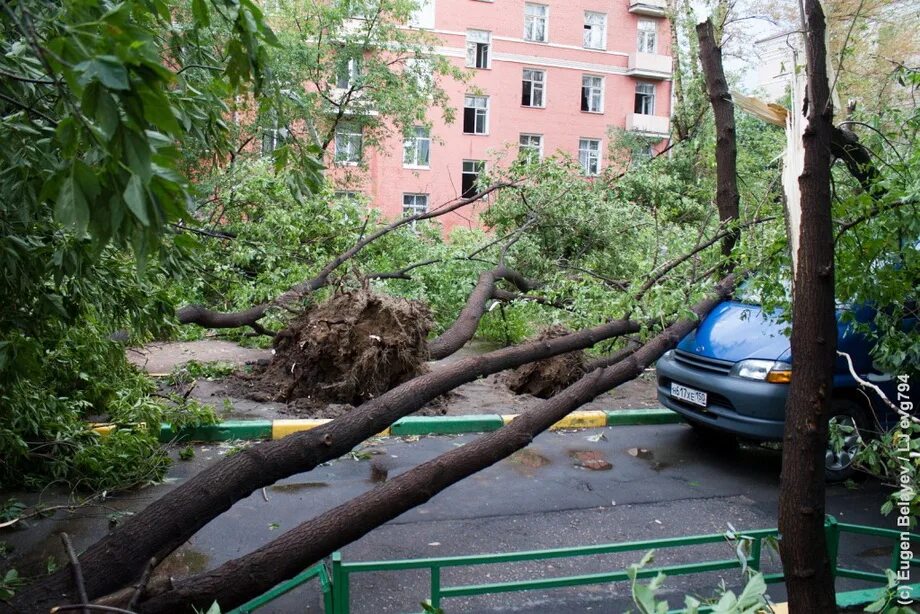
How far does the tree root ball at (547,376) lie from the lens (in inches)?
351

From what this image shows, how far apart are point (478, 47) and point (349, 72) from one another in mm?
14999

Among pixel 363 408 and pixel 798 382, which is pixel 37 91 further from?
pixel 798 382

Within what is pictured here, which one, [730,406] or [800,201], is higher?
[800,201]

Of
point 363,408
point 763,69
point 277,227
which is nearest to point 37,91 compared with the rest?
point 363,408

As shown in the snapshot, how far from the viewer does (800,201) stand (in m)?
2.49

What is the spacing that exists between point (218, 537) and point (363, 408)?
200cm

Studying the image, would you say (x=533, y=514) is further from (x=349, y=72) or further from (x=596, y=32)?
(x=596, y=32)

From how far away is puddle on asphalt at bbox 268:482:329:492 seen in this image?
5867mm

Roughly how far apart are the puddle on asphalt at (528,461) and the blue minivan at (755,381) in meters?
1.39

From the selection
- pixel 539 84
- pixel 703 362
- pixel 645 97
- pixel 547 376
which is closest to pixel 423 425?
pixel 547 376

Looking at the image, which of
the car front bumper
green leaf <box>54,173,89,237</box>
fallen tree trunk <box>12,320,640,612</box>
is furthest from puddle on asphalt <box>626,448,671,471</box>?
green leaf <box>54,173,89,237</box>

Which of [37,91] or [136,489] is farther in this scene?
[136,489]

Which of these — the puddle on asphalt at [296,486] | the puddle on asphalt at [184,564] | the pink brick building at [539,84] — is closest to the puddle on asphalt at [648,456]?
the puddle on asphalt at [296,486]

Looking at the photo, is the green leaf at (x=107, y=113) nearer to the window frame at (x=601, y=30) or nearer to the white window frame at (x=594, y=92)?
the white window frame at (x=594, y=92)
